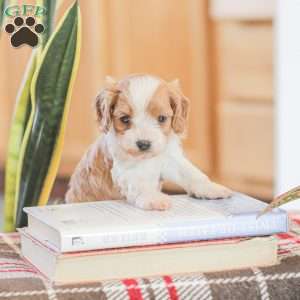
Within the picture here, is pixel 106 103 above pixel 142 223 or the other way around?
above

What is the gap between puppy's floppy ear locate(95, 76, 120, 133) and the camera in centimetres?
88

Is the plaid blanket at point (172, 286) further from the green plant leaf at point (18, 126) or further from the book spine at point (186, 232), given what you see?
the green plant leaf at point (18, 126)

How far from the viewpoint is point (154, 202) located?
86 centimetres

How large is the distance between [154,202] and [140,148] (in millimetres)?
67

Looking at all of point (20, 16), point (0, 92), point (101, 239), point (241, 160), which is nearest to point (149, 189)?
point (101, 239)

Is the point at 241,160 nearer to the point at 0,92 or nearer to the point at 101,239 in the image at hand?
the point at 0,92

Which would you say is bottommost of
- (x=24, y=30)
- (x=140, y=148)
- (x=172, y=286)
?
(x=172, y=286)

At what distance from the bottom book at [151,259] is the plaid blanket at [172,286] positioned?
0.01 m

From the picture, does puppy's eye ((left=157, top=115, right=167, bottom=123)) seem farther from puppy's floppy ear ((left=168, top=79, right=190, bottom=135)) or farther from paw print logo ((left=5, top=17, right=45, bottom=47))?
paw print logo ((left=5, top=17, right=45, bottom=47))

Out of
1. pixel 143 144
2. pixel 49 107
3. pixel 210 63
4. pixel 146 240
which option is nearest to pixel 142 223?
pixel 146 240

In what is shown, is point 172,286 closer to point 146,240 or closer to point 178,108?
point 146,240

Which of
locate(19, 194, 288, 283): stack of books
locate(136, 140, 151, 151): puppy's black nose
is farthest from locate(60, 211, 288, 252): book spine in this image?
locate(136, 140, 151, 151): puppy's black nose

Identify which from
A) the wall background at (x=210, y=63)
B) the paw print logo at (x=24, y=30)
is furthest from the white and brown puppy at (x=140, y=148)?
the wall background at (x=210, y=63)

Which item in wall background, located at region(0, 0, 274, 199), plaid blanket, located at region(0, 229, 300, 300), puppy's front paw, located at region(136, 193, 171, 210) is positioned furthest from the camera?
wall background, located at region(0, 0, 274, 199)
